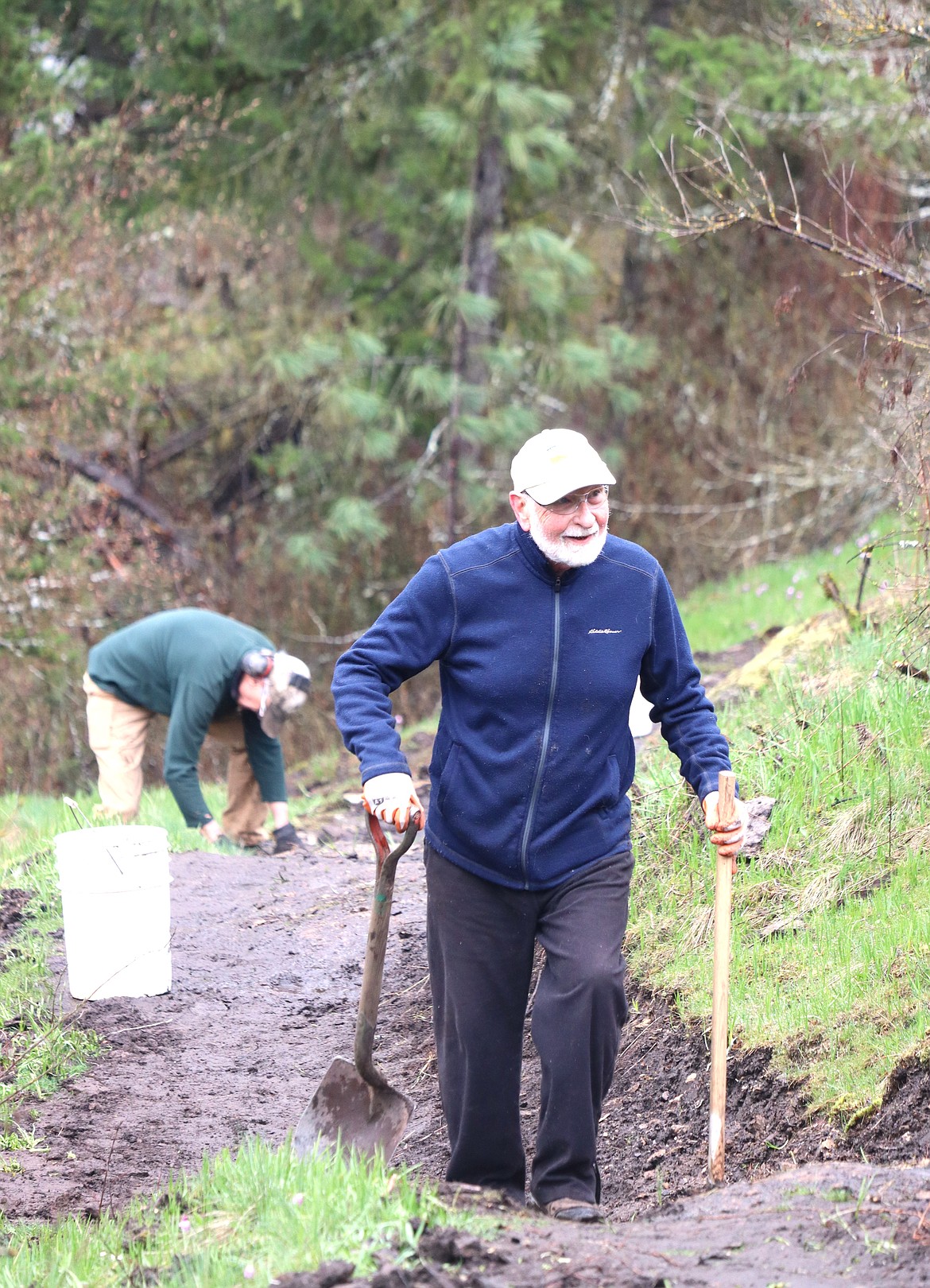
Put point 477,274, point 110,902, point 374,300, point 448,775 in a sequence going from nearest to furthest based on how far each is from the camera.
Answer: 1. point 448,775
2. point 110,902
3. point 477,274
4. point 374,300

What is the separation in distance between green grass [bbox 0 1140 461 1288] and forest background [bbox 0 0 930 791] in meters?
9.38

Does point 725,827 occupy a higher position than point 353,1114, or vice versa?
point 725,827

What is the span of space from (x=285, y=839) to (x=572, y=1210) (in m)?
4.75

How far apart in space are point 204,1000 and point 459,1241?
3138 mm

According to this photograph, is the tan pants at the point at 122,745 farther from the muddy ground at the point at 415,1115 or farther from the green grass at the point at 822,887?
the green grass at the point at 822,887

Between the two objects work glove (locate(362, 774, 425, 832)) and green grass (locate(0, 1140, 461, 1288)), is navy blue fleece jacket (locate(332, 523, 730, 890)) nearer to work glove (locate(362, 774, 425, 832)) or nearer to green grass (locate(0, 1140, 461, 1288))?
work glove (locate(362, 774, 425, 832))

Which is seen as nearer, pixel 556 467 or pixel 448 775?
pixel 556 467

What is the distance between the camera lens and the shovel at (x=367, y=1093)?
396 centimetres

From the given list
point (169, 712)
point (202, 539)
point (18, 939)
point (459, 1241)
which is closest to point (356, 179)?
point (202, 539)

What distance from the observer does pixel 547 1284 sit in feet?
9.34

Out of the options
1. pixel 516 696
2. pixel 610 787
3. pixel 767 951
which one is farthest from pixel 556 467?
pixel 767 951

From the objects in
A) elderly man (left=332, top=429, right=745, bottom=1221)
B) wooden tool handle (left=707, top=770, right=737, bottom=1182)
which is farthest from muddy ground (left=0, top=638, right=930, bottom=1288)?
elderly man (left=332, top=429, right=745, bottom=1221)

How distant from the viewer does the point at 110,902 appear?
5453mm

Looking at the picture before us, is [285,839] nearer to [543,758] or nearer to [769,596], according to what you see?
[543,758]
